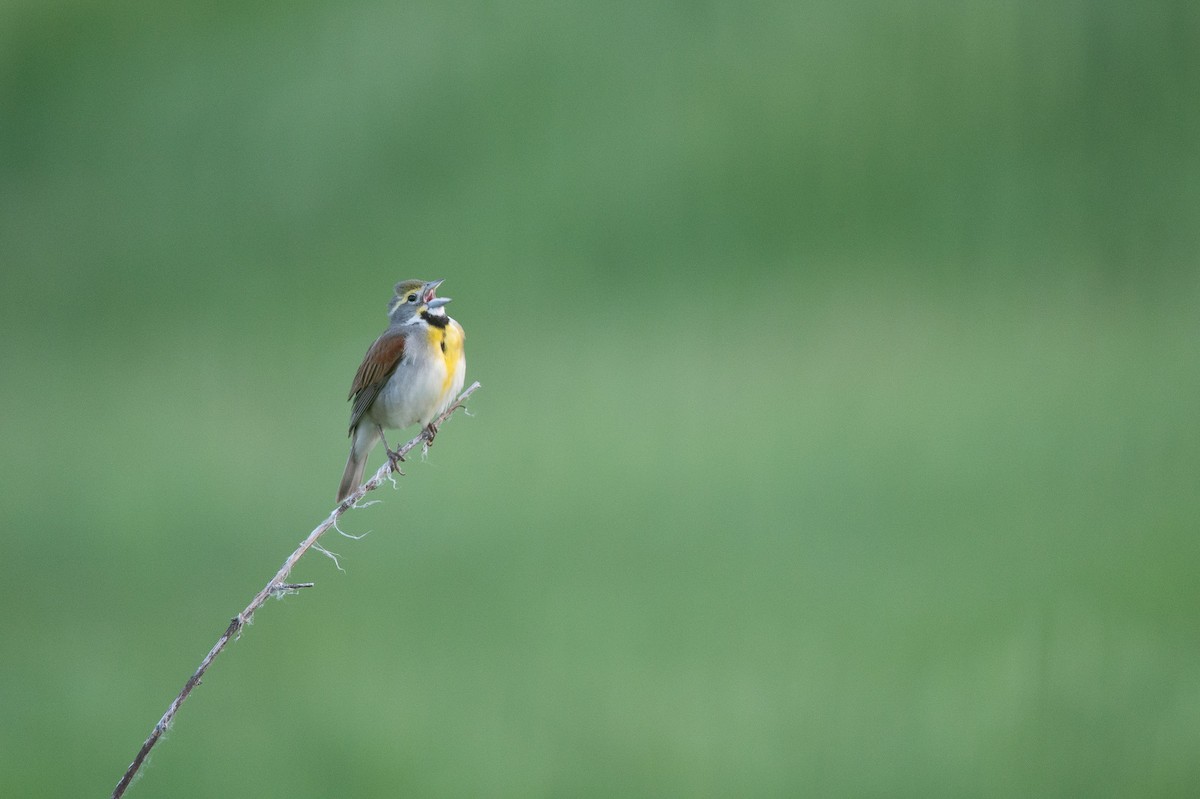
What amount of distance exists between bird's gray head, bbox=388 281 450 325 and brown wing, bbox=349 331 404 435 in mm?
60

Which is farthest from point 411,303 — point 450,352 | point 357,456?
point 357,456

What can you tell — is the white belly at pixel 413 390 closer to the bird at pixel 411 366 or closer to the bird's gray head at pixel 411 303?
the bird at pixel 411 366

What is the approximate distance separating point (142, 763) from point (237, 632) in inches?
6.8

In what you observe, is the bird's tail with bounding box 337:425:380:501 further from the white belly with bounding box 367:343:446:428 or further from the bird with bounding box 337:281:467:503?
the white belly with bounding box 367:343:446:428

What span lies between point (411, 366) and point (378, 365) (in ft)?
0.29

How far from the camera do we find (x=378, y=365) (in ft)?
9.20

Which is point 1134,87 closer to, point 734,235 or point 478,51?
point 734,235

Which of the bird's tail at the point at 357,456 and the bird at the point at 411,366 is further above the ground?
the bird at the point at 411,366

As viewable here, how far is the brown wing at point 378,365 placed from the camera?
2.80 meters

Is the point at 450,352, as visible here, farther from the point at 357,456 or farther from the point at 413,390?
the point at 357,456

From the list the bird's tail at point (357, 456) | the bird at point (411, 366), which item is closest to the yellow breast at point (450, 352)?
the bird at point (411, 366)

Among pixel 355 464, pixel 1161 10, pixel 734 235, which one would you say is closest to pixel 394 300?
pixel 355 464

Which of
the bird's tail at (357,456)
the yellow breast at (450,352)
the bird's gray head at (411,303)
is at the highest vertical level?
the bird's gray head at (411,303)

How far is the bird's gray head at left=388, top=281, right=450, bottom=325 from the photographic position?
282cm
